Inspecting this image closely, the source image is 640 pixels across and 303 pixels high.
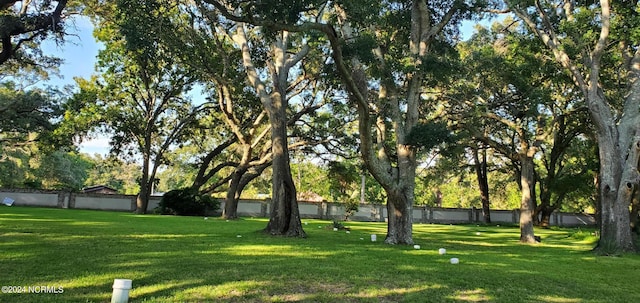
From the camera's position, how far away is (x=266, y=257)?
6.68 metres

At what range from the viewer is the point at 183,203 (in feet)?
74.0

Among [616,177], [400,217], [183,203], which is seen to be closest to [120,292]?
[400,217]

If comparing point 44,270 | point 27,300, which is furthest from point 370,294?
point 44,270

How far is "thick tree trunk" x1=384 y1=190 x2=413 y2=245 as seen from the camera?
10.2 meters

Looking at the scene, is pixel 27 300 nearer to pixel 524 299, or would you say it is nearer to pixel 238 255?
pixel 238 255

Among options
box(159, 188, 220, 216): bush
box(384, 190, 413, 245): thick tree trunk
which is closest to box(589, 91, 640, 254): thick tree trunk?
box(384, 190, 413, 245): thick tree trunk

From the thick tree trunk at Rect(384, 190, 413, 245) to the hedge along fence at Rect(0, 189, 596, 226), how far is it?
17.8 m

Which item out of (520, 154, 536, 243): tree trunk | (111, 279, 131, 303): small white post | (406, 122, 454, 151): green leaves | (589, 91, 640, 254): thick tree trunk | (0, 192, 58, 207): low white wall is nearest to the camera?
(111, 279, 131, 303): small white post

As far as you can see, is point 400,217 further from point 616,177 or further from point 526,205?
point 526,205

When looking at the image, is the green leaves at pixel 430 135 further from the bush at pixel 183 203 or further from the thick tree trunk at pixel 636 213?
the bush at pixel 183 203

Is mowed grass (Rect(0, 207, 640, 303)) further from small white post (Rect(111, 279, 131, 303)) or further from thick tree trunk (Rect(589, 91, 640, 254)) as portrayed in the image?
thick tree trunk (Rect(589, 91, 640, 254))

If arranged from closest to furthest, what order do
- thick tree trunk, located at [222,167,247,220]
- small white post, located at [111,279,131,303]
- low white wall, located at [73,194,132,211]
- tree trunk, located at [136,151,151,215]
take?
small white post, located at [111,279,131,303] < thick tree trunk, located at [222,167,247,220] < tree trunk, located at [136,151,151,215] < low white wall, located at [73,194,132,211]

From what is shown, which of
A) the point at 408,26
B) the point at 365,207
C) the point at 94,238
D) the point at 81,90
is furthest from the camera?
the point at 365,207

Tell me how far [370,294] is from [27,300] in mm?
3144
